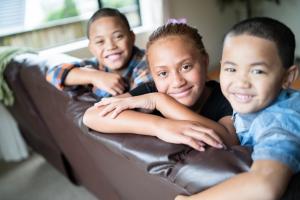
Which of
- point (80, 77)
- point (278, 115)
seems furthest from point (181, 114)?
point (80, 77)

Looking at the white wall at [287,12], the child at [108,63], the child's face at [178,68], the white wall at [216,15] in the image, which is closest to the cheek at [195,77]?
the child's face at [178,68]

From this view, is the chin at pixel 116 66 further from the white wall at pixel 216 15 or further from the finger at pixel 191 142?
the white wall at pixel 216 15

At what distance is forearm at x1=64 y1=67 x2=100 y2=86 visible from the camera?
1.46 m

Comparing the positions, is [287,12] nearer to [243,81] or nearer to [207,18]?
[207,18]

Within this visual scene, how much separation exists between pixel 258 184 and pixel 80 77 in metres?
1.05

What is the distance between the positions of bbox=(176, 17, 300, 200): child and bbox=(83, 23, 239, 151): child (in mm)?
148

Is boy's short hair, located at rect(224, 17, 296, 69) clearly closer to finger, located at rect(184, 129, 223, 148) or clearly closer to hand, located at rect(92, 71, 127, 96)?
finger, located at rect(184, 129, 223, 148)

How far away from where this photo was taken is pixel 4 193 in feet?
7.00

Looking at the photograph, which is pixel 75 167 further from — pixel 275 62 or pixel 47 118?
pixel 275 62

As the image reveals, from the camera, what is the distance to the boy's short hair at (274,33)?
2.53ft

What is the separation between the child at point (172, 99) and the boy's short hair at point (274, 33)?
273mm

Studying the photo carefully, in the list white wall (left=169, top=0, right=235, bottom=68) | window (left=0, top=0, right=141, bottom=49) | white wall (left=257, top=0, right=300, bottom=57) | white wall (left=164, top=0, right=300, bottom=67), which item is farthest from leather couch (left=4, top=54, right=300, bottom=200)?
white wall (left=257, top=0, right=300, bottom=57)

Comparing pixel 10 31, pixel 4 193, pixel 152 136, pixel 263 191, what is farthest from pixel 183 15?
pixel 263 191

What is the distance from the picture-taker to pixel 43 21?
314 centimetres
